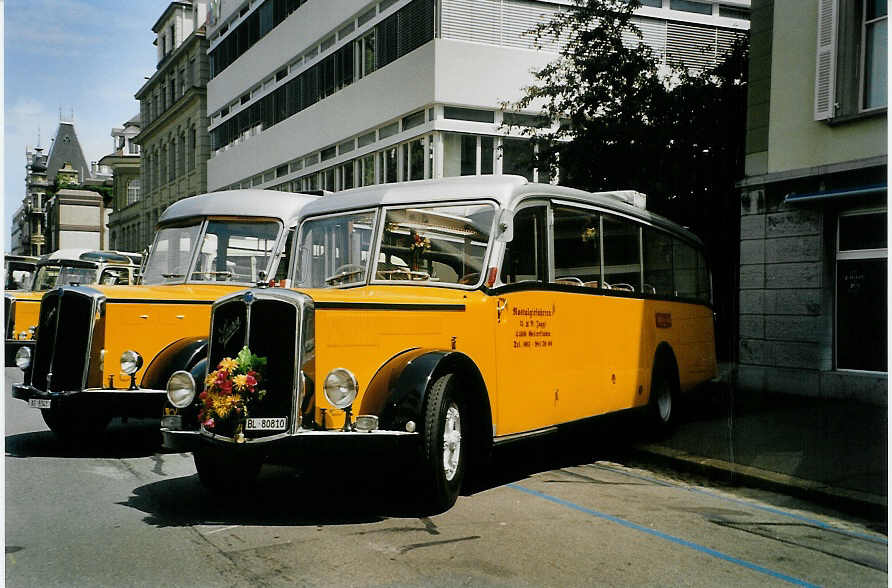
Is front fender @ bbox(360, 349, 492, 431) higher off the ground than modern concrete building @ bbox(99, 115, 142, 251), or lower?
lower

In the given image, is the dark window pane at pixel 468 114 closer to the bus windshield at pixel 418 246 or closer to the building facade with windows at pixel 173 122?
the bus windshield at pixel 418 246

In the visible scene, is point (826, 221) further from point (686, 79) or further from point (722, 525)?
point (722, 525)

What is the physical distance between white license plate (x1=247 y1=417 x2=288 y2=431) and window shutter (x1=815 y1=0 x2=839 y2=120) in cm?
983

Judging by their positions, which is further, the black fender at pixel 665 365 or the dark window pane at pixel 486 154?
the dark window pane at pixel 486 154

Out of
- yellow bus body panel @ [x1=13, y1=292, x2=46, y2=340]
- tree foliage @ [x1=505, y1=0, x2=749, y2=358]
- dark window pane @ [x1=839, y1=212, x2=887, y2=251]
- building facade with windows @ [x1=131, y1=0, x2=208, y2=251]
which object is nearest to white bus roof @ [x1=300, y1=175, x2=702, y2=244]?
dark window pane @ [x1=839, y1=212, x2=887, y2=251]

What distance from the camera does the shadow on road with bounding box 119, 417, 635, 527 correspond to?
662cm

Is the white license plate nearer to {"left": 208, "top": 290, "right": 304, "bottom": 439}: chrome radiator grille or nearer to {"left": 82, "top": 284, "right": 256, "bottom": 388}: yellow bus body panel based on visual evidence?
{"left": 208, "top": 290, "right": 304, "bottom": 439}: chrome radiator grille

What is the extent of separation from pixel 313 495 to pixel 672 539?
2.87 m

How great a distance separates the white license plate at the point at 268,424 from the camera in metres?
6.40

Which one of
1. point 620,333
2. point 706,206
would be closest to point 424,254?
point 620,333

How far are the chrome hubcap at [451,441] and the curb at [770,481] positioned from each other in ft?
10.4

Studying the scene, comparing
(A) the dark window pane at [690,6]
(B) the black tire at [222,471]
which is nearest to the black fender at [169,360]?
(B) the black tire at [222,471]

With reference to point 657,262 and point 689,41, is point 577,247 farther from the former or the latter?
point 689,41

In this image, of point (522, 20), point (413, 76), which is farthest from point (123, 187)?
point (522, 20)
